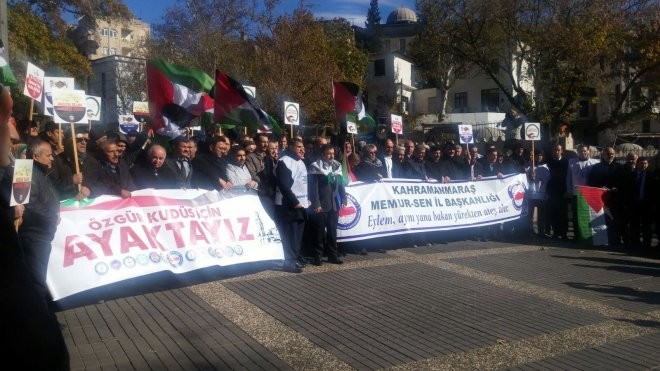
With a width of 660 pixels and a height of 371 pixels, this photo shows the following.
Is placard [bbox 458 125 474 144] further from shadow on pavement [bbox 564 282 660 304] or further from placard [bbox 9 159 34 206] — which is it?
placard [bbox 9 159 34 206]

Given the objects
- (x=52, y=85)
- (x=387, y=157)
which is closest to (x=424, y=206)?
(x=387, y=157)

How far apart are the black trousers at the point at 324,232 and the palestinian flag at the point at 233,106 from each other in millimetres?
1894

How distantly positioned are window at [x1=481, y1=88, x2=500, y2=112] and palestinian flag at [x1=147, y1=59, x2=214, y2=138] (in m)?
51.8

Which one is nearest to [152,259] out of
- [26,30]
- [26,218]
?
[26,218]

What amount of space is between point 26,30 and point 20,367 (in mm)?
27399

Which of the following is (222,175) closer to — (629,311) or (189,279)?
(189,279)

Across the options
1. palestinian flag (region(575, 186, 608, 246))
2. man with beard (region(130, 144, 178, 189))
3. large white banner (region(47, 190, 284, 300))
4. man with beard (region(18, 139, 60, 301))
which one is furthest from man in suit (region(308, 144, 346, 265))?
palestinian flag (region(575, 186, 608, 246))

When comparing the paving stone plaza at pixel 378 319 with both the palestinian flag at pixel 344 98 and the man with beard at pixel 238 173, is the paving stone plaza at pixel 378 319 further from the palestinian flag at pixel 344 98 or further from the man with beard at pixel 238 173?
the palestinian flag at pixel 344 98

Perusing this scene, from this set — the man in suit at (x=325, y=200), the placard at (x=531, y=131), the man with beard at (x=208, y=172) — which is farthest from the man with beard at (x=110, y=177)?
the placard at (x=531, y=131)

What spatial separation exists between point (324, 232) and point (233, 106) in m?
2.57

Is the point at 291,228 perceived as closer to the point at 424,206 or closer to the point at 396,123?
the point at 424,206

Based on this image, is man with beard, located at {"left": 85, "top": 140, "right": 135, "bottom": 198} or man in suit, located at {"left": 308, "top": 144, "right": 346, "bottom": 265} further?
Answer: man in suit, located at {"left": 308, "top": 144, "right": 346, "bottom": 265}

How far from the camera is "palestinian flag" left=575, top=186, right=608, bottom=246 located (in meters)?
11.8

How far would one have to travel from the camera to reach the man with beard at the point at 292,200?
8.81 m
